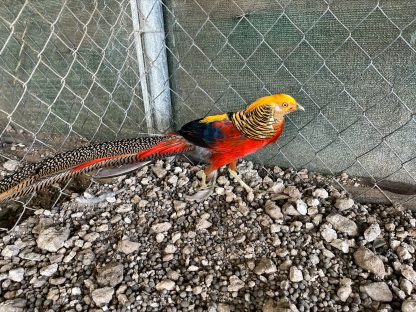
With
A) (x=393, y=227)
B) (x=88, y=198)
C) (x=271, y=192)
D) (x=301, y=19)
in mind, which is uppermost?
(x=301, y=19)

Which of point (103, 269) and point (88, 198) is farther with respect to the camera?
point (88, 198)

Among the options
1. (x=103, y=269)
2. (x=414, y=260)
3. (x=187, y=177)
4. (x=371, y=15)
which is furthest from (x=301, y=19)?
(x=103, y=269)

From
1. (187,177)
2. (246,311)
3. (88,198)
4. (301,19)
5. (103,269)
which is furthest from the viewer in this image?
(187,177)

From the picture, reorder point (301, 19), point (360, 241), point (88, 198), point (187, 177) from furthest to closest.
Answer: point (187, 177) → point (88, 198) → point (301, 19) → point (360, 241)

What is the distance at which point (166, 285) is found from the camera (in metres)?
1.19

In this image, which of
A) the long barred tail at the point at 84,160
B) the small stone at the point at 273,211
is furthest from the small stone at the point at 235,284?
the long barred tail at the point at 84,160

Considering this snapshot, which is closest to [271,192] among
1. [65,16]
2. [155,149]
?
[155,149]

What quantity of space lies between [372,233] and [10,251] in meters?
1.43

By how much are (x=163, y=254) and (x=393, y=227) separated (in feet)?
3.11

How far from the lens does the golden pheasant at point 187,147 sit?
3.99ft

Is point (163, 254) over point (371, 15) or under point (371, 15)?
under

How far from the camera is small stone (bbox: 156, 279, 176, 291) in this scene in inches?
46.8

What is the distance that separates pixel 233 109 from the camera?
1822 millimetres

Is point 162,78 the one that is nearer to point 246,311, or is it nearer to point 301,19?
point 301,19
